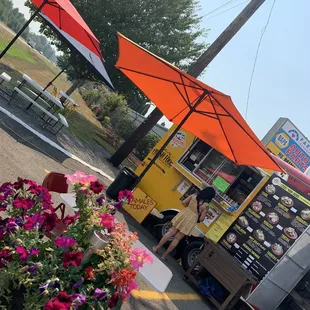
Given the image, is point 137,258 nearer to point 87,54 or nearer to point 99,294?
point 99,294

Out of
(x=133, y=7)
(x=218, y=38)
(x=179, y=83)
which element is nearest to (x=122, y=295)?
(x=179, y=83)

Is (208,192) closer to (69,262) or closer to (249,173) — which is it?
(249,173)

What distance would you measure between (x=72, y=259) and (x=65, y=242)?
16cm

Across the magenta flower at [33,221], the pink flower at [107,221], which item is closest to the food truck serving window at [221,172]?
the pink flower at [107,221]

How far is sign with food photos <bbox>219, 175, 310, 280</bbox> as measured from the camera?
26.2 ft

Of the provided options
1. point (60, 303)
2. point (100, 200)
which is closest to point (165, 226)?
point (100, 200)

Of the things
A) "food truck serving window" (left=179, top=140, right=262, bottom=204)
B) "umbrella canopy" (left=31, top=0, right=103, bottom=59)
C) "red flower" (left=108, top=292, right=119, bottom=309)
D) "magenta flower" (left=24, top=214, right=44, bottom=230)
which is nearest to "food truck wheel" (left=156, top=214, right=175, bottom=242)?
"food truck serving window" (left=179, top=140, right=262, bottom=204)

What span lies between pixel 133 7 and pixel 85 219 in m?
16.7

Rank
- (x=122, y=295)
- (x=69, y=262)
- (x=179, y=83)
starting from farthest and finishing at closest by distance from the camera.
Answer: (x=179, y=83) < (x=122, y=295) < (x=69, y=262)

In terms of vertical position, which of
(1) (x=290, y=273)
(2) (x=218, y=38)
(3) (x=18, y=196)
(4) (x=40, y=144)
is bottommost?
(4) (x=40, y=144)

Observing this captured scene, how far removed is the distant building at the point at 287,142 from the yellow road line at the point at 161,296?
19.6 ft

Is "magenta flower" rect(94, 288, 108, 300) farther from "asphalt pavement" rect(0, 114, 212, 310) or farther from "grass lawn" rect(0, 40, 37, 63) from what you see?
"grass lawn" rect(0, 40, 37, 63)

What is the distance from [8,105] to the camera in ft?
33.8

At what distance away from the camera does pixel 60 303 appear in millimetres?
2135
